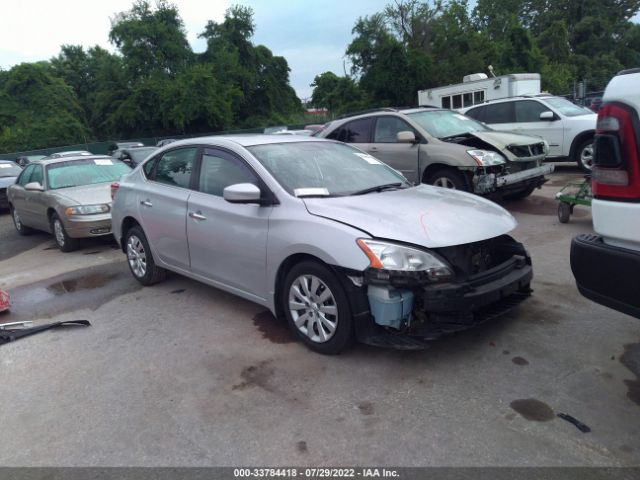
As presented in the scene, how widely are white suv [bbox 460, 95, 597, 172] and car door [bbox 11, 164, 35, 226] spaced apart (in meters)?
9.82

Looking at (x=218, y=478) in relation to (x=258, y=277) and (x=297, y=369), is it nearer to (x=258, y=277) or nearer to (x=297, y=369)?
(x=297, y=369)

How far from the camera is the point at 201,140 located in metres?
5.21

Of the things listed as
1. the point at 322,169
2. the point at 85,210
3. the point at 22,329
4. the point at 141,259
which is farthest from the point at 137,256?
the point at 85,210

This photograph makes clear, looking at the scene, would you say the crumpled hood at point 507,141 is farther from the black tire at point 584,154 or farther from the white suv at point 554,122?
the black tire at point 584,154

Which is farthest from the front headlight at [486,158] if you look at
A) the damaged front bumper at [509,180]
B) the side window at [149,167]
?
the side window at [149,167]

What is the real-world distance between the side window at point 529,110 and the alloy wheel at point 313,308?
9109 millimetres

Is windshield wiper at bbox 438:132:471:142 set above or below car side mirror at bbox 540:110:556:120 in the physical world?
below

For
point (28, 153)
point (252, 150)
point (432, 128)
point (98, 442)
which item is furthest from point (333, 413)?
point (28, 153)

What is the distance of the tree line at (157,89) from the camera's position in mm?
40281

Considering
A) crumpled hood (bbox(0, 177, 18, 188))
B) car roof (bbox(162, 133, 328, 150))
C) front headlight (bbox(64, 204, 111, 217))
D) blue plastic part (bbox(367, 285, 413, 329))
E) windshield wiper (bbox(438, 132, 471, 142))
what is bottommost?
blue plastic part (bbox(367, 285, 413, 329))

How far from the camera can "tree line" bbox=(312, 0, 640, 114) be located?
3316 cm

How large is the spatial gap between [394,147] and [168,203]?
174 inches

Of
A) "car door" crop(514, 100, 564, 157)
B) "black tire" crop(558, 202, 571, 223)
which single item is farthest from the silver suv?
"car door" crop(514, 100, 564, 157)

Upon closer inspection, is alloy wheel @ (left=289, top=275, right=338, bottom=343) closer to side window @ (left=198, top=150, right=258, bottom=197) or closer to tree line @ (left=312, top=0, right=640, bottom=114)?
side window @ (left=198, top=150, right=258, bottom=197)
